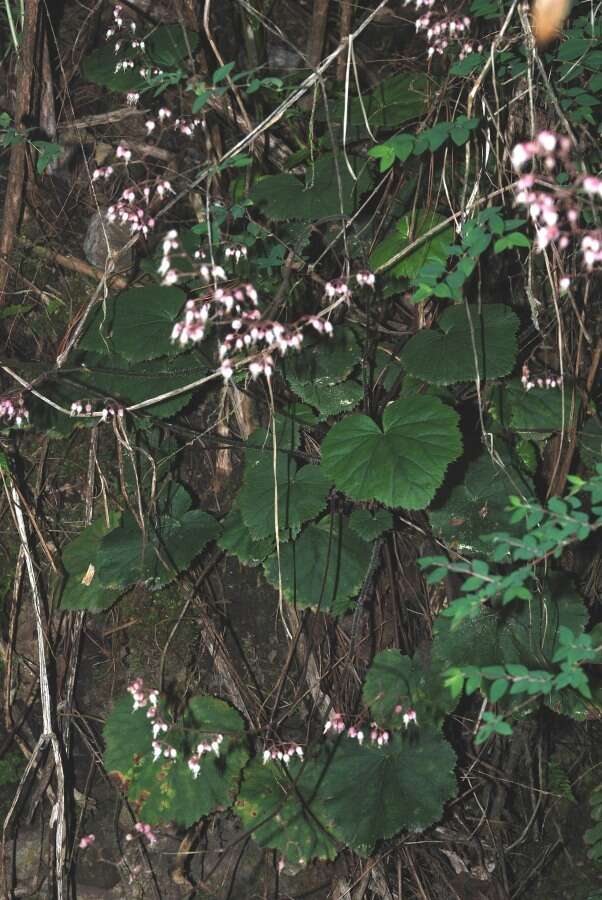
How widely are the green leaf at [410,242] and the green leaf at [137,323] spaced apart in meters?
0.54

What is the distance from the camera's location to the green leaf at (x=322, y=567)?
2000 mm

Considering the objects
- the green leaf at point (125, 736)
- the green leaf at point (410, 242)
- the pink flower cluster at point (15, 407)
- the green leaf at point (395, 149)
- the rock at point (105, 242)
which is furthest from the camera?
the rock at point (105, 242)

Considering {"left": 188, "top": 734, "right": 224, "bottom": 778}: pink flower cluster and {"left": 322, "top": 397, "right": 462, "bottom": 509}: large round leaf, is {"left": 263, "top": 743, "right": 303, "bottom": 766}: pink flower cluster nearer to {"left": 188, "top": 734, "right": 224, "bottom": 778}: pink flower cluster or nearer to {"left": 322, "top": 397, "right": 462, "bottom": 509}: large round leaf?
{"left": 188, "top": 734, "right": 224, "bottom": 778}: pink flower cluster

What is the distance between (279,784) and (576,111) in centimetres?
180

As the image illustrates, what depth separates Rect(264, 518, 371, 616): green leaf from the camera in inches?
78.7

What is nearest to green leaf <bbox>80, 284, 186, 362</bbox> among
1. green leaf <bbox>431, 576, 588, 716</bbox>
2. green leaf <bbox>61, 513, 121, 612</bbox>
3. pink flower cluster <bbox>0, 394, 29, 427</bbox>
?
pink flower cluster <bbox>0, 394, 29, 427</bbox>

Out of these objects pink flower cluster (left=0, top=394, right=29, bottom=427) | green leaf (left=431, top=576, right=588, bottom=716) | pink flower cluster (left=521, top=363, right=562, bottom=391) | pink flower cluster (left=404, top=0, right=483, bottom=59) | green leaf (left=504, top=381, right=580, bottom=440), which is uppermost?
pink flower cluster (left=404, top=0, right=483, bottom=59)

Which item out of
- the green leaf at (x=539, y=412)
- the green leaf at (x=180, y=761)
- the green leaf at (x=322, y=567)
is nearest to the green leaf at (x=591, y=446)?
the green leaf at (x=539, y=412)

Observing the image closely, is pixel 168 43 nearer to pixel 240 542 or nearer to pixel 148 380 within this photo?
pixel 148 380

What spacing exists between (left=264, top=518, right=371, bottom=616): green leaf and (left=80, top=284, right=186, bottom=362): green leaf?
1.94 ft

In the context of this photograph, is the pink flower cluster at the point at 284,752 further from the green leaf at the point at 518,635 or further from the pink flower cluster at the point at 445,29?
the pink flower cluster at the point at 445,29

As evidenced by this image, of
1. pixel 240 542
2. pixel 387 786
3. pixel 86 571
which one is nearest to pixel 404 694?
pixel 387 786

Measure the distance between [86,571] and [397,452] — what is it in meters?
0.98

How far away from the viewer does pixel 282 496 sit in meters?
2.02
